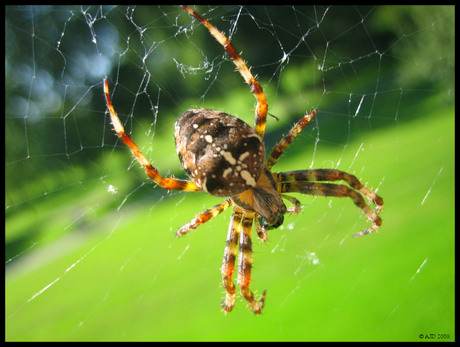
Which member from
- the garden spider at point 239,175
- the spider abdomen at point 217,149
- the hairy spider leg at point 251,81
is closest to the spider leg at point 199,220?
the garden spider at point 239,175

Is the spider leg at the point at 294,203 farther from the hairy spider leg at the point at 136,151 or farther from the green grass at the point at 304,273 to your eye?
the hairy spider leg at the point at 136,151

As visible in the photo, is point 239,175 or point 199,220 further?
point 199,220

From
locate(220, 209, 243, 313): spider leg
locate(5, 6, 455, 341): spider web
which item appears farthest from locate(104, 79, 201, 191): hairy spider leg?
locate(220, 209, 243, 313): spider leg

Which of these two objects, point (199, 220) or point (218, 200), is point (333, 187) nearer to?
point (199, 220)

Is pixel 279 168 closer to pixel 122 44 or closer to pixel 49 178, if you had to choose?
pixel 122 44

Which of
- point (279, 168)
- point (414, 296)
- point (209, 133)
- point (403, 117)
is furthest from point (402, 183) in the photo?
point (209, 133)

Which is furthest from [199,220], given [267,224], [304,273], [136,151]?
[304,273]
